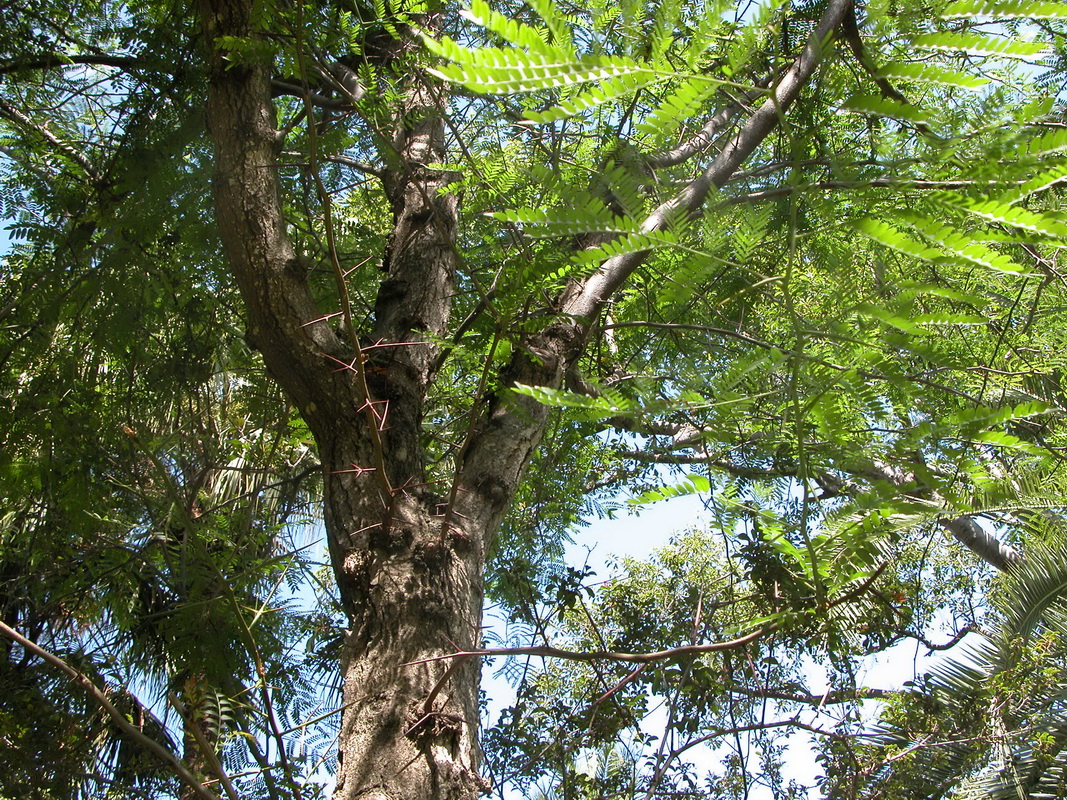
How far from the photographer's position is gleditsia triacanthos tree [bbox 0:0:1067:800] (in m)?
1.26

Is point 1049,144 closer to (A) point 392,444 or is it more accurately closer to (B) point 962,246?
(B) point 962,246

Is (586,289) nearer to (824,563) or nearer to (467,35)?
(824,563)

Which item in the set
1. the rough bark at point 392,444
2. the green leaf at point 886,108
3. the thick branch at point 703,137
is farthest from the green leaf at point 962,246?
the thick branch at point 703,137

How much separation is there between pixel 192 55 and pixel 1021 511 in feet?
10.8

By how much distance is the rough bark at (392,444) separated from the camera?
6.69 feet

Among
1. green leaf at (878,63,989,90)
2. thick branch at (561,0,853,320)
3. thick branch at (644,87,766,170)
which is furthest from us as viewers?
thick branch at (644,87,766,170)

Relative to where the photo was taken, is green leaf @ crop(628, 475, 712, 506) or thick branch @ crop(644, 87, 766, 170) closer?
green leaf @ crop(628, 475, 712, 506)

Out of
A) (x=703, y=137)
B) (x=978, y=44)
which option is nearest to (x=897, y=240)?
(x=978, y=44)

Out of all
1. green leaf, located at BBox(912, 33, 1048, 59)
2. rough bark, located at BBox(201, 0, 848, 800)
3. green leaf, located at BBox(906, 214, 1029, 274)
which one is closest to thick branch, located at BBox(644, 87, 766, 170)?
rough bark, located at BBox(201, 0, 848, 800)

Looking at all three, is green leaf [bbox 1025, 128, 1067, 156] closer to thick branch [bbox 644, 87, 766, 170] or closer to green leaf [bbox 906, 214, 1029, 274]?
green leaf [bbox 906, 214, 1029, 274]

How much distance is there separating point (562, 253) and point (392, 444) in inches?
34.7

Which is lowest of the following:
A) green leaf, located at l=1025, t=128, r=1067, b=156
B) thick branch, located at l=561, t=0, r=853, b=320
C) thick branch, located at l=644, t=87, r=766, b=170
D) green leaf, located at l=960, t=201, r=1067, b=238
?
green leaf, located at l=960, t=201, r=1067, b=238

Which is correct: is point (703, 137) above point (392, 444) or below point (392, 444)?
above

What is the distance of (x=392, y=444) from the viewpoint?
2.65 metres
